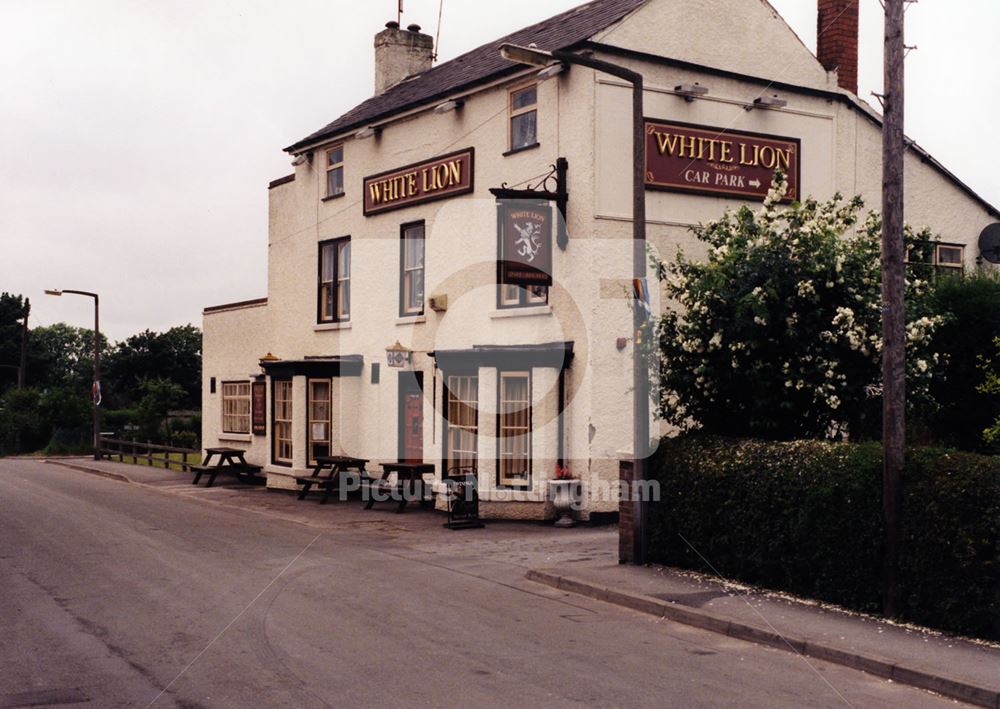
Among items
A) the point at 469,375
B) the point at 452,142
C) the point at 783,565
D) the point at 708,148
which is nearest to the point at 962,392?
the point at 708,148

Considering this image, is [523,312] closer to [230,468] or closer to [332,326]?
[332,326]

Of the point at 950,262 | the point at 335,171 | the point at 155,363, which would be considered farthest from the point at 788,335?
the point at 155,363

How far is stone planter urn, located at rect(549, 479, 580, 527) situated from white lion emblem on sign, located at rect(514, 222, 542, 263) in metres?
4.06

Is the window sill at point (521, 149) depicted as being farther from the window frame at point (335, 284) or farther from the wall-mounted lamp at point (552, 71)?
the window frame at point (335, 284)

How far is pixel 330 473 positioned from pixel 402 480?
6.60 feet

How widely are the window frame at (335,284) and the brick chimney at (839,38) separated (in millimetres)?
11815

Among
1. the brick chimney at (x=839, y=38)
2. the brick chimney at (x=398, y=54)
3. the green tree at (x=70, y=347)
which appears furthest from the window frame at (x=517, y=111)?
the green tree at (x=70, y=347)

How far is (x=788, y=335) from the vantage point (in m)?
13.3

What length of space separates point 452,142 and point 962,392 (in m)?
11.2

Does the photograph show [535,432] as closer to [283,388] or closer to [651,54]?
[651,54]

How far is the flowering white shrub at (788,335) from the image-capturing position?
43.9 ft

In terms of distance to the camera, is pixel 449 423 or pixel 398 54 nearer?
pixel 449 423

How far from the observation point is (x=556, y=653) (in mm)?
9414

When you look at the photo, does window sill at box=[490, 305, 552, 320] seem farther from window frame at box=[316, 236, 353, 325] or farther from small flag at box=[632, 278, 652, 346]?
window frame at box=[316, 236, 353, 325]
